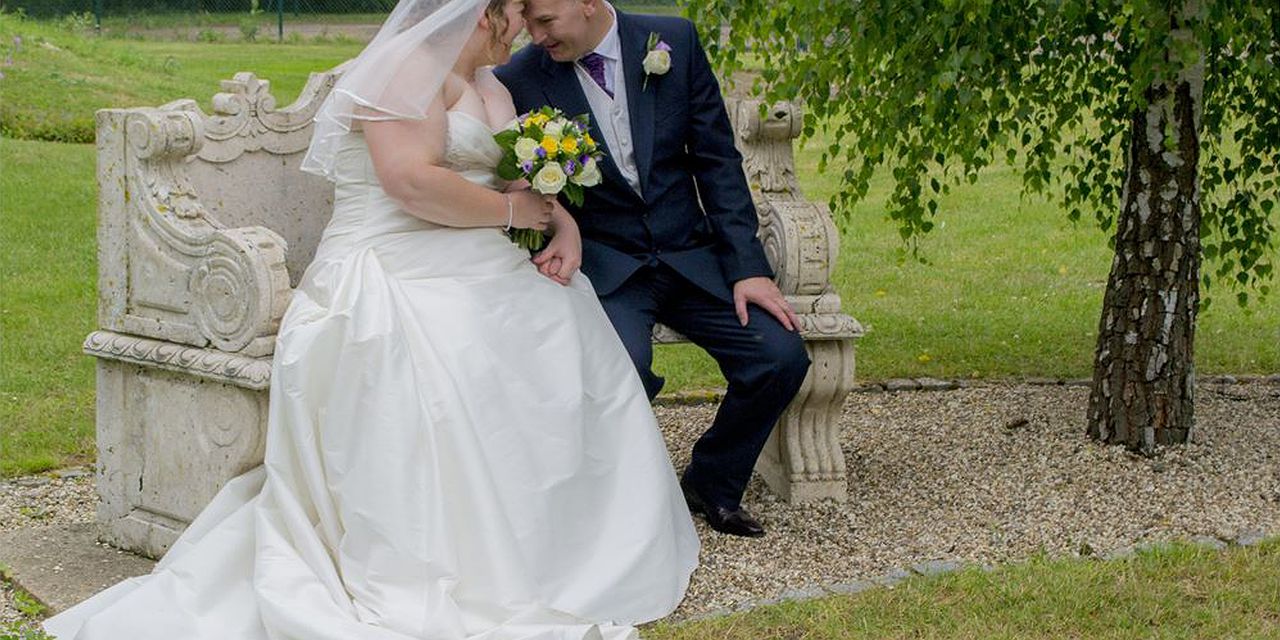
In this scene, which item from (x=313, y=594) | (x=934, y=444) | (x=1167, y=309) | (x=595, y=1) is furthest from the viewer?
(x=934, y=444)

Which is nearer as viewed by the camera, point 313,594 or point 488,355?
point 313,594

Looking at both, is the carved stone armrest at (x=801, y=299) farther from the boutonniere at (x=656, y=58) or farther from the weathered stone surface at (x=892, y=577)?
the weathered stone surface at (x=892, y=577)

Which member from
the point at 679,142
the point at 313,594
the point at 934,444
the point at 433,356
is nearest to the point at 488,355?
the point at 433,356

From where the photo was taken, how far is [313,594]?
3.72 m

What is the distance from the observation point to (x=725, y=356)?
179 inches

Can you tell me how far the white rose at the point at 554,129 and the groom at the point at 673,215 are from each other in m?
0.36

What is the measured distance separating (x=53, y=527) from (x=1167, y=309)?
3.42 metres

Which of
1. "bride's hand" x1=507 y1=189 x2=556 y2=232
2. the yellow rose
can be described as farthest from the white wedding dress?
the yellow rose

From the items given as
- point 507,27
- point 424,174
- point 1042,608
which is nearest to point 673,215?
point 507,27

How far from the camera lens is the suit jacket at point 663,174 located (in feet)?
15.0

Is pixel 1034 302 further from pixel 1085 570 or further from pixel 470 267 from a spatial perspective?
pixel 470 267

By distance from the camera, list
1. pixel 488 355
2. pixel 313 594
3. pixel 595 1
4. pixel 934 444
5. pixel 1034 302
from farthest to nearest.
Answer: pixel 1034 302, pixel 934 444, pixel 595 1, pixel 488 355, pixel 313 594

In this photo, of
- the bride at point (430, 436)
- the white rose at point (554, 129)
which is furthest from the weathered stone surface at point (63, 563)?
the white rose at point (554, 129)

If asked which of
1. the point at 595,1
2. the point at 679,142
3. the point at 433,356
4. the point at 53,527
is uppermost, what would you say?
the point at 595,1
